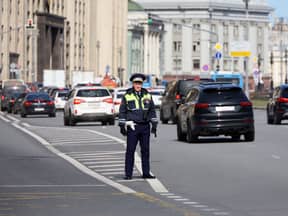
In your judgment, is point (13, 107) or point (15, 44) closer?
point (13, 107)

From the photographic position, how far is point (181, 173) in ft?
72.8

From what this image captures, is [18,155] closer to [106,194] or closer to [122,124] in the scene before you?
[122,124]

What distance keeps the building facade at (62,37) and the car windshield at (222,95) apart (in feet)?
297

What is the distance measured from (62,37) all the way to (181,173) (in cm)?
12758

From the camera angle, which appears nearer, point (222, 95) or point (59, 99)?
point (222, 95)

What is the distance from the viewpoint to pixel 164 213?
14.6 m

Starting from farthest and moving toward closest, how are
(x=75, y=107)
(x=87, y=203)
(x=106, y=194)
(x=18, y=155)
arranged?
(x=75, y=107)
(x=18, y=155)
(x=106, y=194)
(x=87, y=203)

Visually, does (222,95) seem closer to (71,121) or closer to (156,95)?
(71,121)

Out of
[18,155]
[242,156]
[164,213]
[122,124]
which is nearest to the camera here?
[164,213]

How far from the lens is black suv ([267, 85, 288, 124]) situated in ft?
161

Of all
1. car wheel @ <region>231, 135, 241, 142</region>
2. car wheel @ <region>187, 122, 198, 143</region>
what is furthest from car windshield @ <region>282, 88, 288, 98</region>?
car wheel @ <region>187, 122, 198, 143</region>

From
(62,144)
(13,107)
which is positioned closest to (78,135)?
(62,144)

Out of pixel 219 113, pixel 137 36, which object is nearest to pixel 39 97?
pixel 219 113

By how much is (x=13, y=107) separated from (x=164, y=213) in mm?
64787
